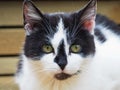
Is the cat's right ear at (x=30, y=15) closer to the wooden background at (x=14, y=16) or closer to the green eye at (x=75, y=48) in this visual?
the green eye at (x=75, y=48)

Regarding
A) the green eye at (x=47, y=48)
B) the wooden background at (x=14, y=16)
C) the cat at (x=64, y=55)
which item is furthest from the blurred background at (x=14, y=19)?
the green eye at (x=47, y=48)

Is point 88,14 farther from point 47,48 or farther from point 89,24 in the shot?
point 47,48

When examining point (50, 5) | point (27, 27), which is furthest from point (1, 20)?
point (27, 27)

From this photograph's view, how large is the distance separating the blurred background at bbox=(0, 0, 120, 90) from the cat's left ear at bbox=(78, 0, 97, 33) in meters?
0.93

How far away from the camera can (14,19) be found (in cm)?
210

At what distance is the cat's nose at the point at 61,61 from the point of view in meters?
1.05

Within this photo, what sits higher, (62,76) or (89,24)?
(89,24)

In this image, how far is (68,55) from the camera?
3.54 feet

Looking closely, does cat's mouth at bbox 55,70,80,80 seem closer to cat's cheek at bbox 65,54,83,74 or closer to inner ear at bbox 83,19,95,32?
cat's cheek at bbox 65,54,83,74

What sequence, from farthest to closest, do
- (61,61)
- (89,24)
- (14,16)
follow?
(14,16) < (89,24) < (61,61)

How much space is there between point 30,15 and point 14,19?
0.99 m

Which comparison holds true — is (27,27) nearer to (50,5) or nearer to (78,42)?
(78,42)

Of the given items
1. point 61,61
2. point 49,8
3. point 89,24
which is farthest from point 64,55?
point 49,8

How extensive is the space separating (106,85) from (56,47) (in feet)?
0.80
